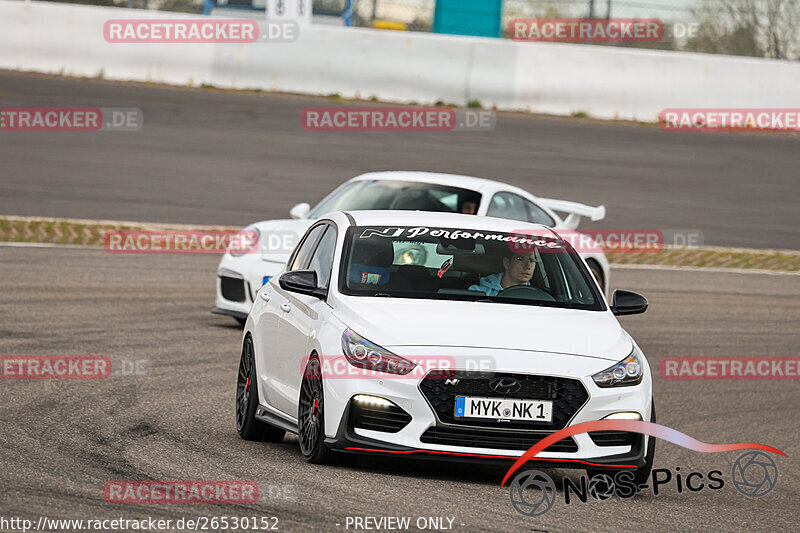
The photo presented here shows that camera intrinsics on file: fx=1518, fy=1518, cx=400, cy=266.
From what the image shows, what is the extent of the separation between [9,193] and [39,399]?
40.7 feet

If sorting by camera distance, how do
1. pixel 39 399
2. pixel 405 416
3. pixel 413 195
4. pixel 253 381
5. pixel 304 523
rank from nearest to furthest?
pixel 304 523
pixel 405 416
pixel 253 381
pixel 39 399
pixel 413 195

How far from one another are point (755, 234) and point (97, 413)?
15.7 meters

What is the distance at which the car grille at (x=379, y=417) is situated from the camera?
7430 mm

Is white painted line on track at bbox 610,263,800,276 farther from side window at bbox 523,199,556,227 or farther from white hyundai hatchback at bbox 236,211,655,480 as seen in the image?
white hyundai hatchback at bbox 236,211,655,480

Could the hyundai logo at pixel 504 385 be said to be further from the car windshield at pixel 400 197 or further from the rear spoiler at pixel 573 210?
the rear spoiler at pixel 573 210

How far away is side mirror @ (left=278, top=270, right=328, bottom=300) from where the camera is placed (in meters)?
8.23

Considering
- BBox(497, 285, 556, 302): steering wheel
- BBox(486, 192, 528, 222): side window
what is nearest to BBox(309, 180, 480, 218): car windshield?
BBox(486, 192, 528, 222): side window

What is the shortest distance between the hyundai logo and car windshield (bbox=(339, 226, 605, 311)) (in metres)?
0.90

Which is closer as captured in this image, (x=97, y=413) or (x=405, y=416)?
(x=405, y=416)

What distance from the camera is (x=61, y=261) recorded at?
17.5 m

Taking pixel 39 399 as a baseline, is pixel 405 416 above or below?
above

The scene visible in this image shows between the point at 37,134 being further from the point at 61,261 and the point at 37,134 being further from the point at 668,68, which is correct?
the point at 668,68

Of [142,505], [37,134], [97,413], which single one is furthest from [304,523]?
[37,134]

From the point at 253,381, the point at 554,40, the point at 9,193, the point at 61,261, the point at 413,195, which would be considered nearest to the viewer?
the point at 253,381
